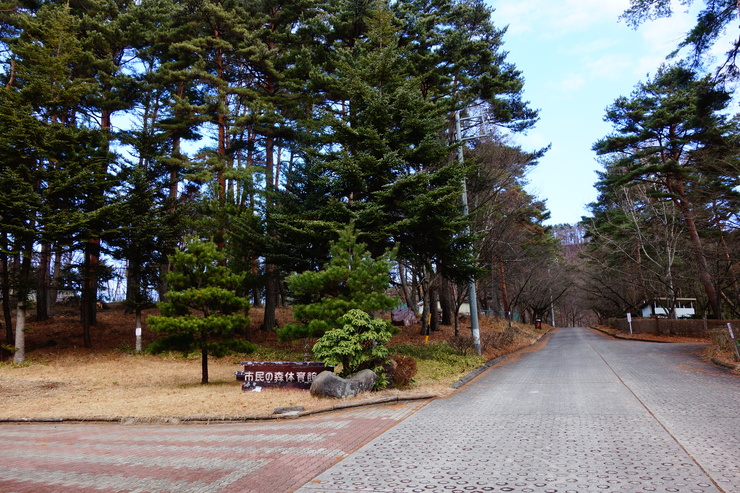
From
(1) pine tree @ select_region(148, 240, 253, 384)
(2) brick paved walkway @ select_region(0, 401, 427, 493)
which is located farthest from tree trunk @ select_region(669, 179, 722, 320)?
(1) pine tree @ select_region(148, 240, 253, 384)

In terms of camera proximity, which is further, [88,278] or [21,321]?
[88,278]

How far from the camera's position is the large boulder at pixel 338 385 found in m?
9.39

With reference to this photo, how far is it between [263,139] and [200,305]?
13.1 metres

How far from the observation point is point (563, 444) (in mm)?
5469

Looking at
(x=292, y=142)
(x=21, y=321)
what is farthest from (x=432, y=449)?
(x=292, y=142)

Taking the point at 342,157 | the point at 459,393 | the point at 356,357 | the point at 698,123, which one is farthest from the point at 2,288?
the point at 698,123

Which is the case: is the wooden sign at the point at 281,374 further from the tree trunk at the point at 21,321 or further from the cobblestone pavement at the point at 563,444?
the tree trunk at the point at 21,321

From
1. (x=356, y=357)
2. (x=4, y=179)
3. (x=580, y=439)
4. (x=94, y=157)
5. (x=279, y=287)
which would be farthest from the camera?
(x=279, y=287)

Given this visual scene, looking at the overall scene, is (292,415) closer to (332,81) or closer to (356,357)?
(356,357)

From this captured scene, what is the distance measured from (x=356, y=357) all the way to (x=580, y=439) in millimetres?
5462

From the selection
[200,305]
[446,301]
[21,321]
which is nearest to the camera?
[200,305]

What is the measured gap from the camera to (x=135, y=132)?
2281 cm

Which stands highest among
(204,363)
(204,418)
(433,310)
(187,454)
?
(433,310)

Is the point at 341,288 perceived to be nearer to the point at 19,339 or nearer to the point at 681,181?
the point at 19,339
